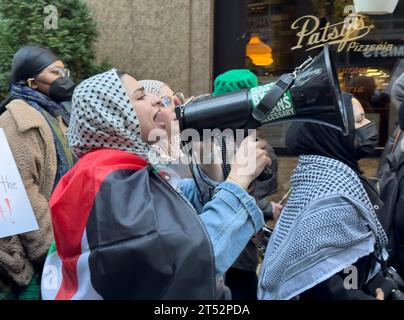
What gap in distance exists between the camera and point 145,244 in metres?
1.65

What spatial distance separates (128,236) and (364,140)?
4.75ft

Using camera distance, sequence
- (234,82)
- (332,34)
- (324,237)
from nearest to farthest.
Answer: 1. (324,237)
2. (234,82)
3. (332,34)

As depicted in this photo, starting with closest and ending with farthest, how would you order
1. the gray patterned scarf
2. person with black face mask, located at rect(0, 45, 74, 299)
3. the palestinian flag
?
the palestinian flag
the gray patterned scarf
person with black face mask, located at rect(0, 45, 74, 299)

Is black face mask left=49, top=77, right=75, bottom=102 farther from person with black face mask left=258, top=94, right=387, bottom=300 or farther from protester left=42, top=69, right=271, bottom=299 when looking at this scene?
person with black face mask left=258, top=94, right=387, bottom=300

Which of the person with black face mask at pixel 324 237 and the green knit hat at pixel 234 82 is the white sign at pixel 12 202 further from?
the person with black face mask at pixel 324 237

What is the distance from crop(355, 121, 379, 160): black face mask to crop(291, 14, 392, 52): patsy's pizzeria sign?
149 inches

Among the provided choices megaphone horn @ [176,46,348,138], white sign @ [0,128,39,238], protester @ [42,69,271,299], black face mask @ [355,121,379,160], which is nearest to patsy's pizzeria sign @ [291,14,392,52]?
black face mask @ [355,121,379,160]

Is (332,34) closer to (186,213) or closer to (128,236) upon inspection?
(186,213)

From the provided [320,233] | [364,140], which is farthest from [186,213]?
[364,140]

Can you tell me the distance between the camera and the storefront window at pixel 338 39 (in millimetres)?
6363

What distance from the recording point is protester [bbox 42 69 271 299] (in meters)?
1.67

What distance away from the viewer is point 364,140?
2689mm

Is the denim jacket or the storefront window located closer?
the denim jacket
